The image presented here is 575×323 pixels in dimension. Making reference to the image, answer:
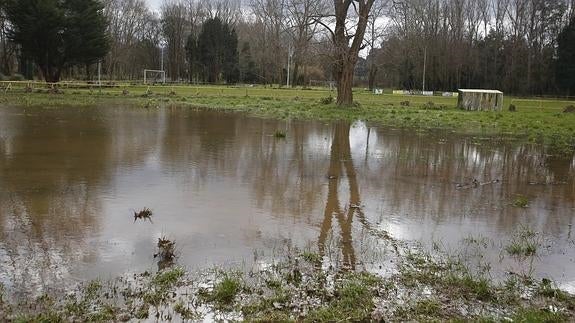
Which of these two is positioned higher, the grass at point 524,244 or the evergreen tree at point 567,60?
the evergreen tree at point 567,60

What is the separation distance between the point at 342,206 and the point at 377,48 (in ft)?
255

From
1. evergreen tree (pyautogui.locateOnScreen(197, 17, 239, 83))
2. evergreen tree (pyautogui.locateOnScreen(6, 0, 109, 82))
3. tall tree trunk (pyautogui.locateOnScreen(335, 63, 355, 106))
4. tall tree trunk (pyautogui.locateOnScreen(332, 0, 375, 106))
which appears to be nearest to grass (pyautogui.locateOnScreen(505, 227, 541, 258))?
tall tree trunk (pyautogui.locateOnScreen(332, 0, 375, 106))

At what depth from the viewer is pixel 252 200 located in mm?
9125

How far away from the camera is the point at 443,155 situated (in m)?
14.9

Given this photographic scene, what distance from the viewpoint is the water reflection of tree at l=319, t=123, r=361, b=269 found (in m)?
6.76

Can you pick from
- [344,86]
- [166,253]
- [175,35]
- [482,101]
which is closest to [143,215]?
[166,253]

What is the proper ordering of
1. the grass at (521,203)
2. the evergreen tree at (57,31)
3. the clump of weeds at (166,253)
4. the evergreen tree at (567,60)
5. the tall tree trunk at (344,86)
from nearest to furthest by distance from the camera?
1. the clump of weeds at (166,253)
2. the grass at (521,203)
3. the tall tree trunk at (344,86)
4. the evergreen tree at (57,31)
5. the evergreen tree at (567,60)

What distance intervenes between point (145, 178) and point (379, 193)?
4609 millimetres

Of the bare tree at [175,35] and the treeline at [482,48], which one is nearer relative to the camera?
the treeline at [482,48]

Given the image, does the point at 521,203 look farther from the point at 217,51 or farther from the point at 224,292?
the point at 217,51

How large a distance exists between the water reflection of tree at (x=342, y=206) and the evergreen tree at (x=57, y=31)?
1638 inches

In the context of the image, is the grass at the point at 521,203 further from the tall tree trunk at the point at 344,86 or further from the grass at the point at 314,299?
the tall tree trunk at the point at 344,86

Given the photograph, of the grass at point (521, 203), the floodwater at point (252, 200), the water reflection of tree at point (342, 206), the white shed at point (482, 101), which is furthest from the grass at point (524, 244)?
the white shed at point (482, 101)

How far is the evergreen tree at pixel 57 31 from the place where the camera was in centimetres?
4784
